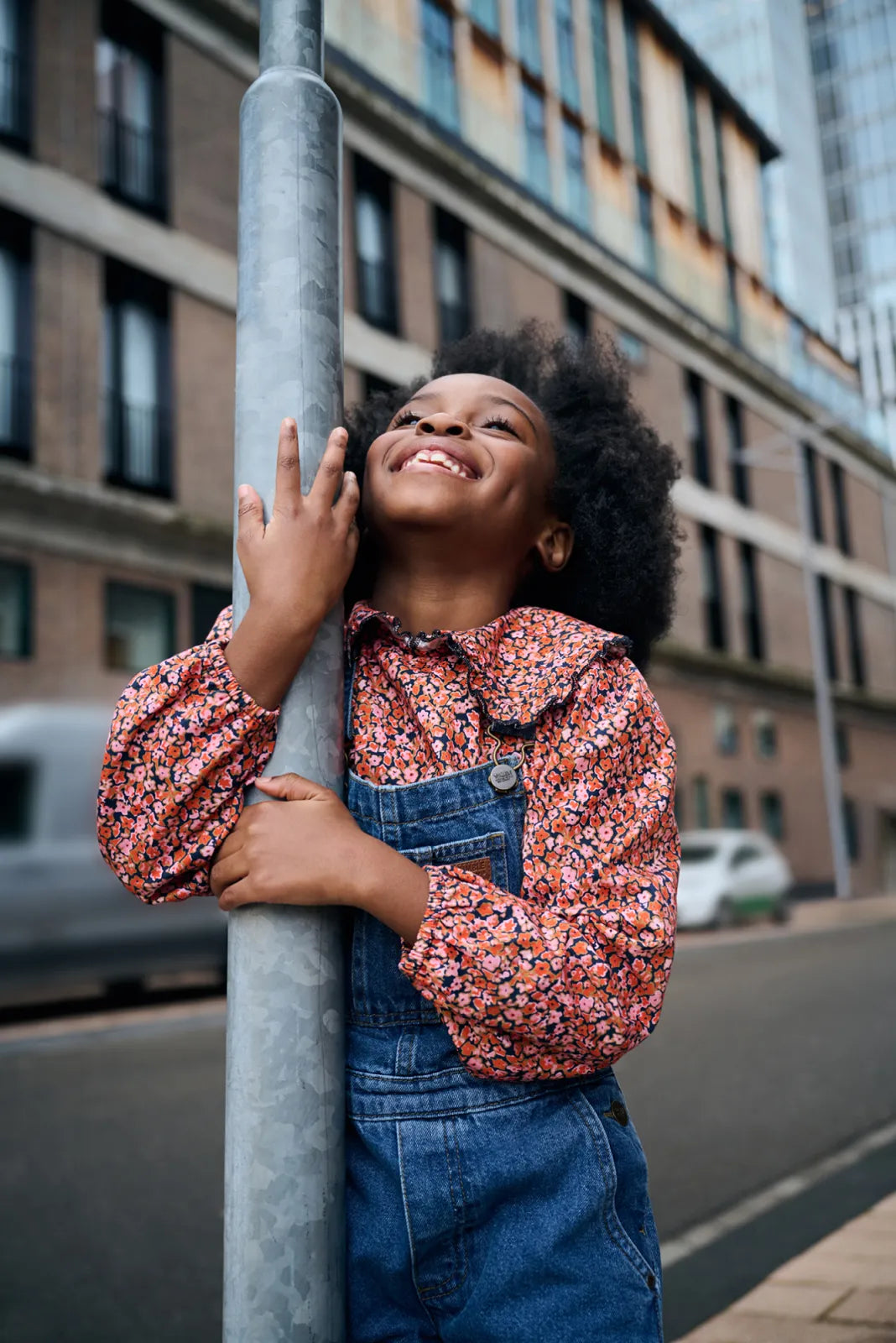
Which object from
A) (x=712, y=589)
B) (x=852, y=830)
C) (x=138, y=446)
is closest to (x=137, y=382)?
(x=138, y=446)

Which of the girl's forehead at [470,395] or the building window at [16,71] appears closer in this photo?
the girl's forehead at [470,395]

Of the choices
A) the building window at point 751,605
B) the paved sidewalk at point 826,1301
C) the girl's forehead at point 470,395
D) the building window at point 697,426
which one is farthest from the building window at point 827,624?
the girl's forehead at point 470,395

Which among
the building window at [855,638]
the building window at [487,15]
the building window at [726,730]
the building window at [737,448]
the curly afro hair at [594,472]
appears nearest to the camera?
the curly afro hair at [594,472]

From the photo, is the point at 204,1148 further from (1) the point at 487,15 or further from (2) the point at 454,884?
(1) the point at 487,15

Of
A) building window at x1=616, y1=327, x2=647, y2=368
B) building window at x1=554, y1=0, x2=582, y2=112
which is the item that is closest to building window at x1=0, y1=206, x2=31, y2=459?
building window at x1=616, y1=327, x2=647, y2=368

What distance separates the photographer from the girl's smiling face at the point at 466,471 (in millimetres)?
Answer: 1604

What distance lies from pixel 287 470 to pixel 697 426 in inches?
1104

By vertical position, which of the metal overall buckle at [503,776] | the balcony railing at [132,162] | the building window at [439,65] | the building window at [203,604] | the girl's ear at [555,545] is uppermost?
the building window at [439,65]

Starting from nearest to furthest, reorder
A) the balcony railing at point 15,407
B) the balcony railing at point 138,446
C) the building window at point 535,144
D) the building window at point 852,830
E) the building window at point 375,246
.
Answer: the balcony railing at point 15,407
the balcony railing at point 138,446
the building window at point 375,246
the building window at point 535,144
the building window at point 852,830

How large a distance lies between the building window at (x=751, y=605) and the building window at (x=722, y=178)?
7600 mm

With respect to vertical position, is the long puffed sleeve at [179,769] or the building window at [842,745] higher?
the building window at [842,745]

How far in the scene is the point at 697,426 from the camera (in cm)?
2831

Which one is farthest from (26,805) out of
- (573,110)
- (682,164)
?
(682,164)

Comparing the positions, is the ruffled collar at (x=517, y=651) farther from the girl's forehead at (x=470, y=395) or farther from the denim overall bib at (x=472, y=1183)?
the girl's forehead at (x=470, y=395)
